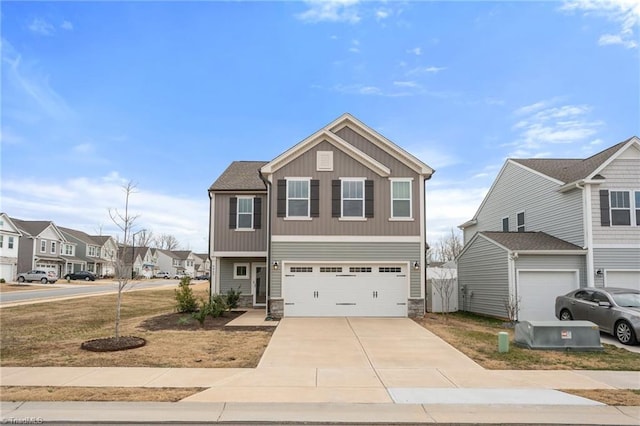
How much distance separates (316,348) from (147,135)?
48.9ft

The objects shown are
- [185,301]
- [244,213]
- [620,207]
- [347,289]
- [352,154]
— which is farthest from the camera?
[244,213]

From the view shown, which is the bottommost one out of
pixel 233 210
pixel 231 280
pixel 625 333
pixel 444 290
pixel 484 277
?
pixel 625 333

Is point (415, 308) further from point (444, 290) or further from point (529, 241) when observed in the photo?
point (529, 241)

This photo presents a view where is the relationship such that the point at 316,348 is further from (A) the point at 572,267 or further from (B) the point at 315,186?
(A) the point at 572,267

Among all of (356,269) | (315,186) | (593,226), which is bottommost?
(356,269)

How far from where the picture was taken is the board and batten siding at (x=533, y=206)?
18641mm

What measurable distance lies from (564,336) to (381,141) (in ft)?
33.0

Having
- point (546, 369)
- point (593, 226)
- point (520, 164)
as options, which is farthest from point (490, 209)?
point (546, 369)

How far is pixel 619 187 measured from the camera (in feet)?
58.5

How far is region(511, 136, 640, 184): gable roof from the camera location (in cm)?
1792

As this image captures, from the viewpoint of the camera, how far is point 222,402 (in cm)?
720

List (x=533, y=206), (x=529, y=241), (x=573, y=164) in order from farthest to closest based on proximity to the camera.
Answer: (x=573, y=164)
(x=533, y=206)
(x=529, y=241)

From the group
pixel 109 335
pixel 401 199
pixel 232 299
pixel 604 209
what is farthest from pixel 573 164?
pixel 109 335

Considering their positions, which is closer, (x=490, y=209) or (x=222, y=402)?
(x=222, y=402)
